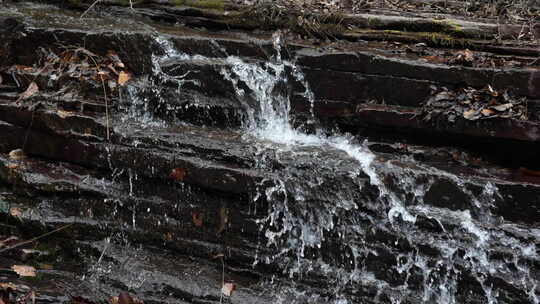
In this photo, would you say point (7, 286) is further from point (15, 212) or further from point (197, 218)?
point (197, 218)

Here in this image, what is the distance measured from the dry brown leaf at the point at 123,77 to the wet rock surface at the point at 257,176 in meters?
0.04

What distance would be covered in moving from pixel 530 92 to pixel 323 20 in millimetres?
2291

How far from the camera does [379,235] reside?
411 centimetres

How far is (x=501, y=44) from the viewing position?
4.74 meters

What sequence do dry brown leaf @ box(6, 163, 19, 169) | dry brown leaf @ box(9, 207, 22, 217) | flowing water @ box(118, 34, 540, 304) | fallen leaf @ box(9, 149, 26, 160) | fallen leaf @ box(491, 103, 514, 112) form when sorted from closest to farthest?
flowing water @ box(118, 34, 540, 304), fallen leaf @ box(491, 103, 514, 112), dry brown leaf @ box(9, 207, 22, 217), dry brown leaf @ box(6, 163, 19, 169), fallen leaf @ box(9, 149, 26, 160)

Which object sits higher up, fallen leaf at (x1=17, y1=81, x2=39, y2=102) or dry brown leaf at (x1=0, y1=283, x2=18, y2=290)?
fallen leaf at (x1=17, y1=81, x2=39, y2=102)

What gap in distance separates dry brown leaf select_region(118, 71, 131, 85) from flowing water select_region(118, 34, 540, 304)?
176 centimetres

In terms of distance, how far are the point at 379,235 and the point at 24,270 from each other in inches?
127

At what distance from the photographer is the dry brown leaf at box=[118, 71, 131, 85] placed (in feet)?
16.8

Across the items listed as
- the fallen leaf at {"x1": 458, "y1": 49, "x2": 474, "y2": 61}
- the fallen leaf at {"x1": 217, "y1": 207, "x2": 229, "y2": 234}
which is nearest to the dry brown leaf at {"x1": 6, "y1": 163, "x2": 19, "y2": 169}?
the fallen leaf at {"x1": 217, "y1": 207, "x2": 229, "y2": 234}

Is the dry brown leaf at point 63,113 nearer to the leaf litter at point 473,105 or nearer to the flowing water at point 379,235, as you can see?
the flowing water at point 379,235

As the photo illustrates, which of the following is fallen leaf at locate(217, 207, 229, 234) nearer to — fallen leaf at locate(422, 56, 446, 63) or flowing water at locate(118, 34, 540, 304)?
flowing water at locate(118, 34, 540, 304)

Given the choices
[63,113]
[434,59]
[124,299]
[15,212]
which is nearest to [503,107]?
[434,59]

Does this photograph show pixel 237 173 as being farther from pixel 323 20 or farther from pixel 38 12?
pixel 38 12
